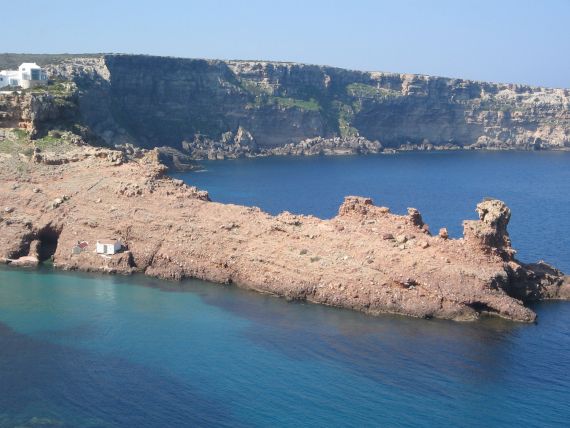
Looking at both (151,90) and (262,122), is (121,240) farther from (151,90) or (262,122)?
(262,122)

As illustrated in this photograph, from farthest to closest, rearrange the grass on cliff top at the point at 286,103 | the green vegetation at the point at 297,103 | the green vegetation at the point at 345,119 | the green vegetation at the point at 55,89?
the green vegetation at the point at 345,119, the green vegetation at the point at 297,103, the grass on cliff top at the point at 286,103, the green vegetation at the point at 55,89

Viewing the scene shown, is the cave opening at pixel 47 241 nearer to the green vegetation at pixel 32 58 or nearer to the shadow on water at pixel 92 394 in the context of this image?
the shadow on water at pixel 92 394

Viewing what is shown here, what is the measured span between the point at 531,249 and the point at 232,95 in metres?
107

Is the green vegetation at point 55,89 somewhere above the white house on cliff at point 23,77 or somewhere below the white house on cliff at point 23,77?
below

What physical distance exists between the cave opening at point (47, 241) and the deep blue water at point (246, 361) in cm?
302

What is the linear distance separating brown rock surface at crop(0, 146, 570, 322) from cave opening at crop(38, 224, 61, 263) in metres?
0.08

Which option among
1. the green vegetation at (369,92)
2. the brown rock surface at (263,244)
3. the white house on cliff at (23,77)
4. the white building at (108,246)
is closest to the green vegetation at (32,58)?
the white house on cliff at (23,77)

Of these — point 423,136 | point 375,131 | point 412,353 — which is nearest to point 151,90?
point 375,131

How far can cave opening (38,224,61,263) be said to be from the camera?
48.2 m

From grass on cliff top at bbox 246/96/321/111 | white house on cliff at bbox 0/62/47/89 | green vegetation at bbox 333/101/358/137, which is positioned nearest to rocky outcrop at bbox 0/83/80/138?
white house on cliff at bbox 0/62/47/89

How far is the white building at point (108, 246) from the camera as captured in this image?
45.7 m

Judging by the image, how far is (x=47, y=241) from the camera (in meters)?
49.4

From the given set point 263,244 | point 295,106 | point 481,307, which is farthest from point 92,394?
point 295,106

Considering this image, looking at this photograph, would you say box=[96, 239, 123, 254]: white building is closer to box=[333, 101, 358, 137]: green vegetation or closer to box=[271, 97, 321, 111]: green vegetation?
box=[271, 97, 321, 111]: green vegetation
